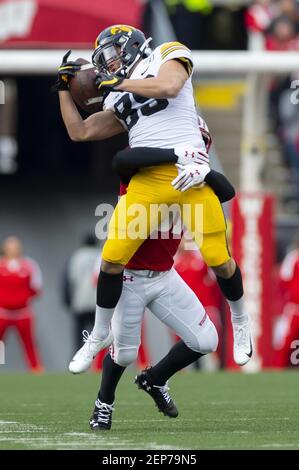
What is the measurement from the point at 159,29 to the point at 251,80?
1.29 metres

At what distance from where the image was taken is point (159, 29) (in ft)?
49.9

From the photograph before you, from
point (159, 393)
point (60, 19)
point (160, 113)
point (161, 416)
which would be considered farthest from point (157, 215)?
point (60, 19)

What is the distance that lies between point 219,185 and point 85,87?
2.69 ft

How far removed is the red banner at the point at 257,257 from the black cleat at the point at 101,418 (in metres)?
7.10

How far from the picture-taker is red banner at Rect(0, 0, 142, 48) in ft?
48.0

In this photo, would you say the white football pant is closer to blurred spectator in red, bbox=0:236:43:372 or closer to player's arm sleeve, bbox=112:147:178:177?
player's arm sleeve, bbox=112:147:178:177

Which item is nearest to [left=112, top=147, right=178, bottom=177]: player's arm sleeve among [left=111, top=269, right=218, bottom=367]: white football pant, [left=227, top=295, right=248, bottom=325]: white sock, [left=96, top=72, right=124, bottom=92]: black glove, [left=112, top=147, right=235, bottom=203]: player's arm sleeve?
[left=112, top=147, right=235, bottom=203]: player's arm sleeve

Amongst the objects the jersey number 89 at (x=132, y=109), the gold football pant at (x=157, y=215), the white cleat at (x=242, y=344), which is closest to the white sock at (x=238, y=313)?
the white cleat at (x=242, y=344)

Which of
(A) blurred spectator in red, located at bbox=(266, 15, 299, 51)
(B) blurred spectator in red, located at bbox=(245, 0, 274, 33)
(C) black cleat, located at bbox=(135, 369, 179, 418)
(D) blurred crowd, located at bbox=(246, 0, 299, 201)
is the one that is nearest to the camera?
(C) black cleat, located at bbox=(135, 369, 179, 418)

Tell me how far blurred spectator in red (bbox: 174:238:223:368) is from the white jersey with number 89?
7626mm

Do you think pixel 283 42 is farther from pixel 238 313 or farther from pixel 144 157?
pixel 144 157

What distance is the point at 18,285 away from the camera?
1402cm

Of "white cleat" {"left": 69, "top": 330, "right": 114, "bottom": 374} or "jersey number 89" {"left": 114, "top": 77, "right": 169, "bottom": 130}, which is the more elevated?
"jersey number 89" {"left": 114, "top": 77, "right": 169, "bottom": 130}
